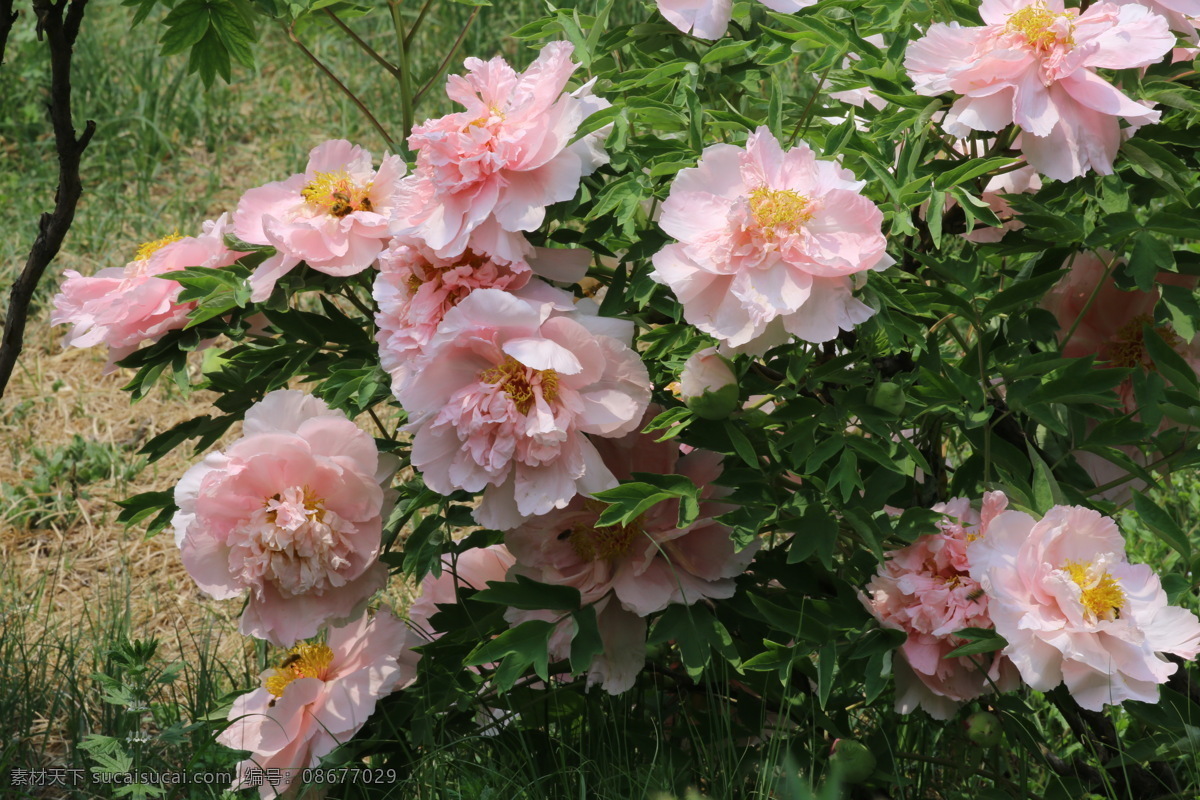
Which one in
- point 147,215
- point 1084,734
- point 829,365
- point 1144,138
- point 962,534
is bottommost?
point 147,215

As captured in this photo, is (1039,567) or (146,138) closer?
(1039,567)

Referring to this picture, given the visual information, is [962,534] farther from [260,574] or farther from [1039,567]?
[260,574]

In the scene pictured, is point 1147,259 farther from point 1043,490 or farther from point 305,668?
point 305,668

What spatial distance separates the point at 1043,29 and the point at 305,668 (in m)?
1.18

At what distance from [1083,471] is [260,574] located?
1015 mm

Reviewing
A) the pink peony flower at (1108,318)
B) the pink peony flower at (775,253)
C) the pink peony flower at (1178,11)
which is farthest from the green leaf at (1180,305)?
the pink peony flower at (775,253)

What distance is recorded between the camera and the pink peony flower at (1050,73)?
1.18m

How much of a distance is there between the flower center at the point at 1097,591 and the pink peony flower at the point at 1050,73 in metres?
0.39

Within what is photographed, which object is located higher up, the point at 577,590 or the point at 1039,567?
the point at 1039,567

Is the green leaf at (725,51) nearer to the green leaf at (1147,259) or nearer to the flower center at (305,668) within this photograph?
the green leaf at (1147,259)

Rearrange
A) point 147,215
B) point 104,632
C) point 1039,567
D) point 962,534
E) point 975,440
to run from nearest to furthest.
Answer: point 1039,567, point 962,534, point 975,440, point 104,632, point 147,215

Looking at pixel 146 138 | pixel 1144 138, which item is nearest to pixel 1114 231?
pixel 1144 138

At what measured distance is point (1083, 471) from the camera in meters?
1.53

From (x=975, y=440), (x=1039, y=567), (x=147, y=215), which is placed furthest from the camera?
(x=147, y=215)
